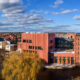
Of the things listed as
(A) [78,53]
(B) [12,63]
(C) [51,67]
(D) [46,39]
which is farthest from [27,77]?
(A) [78,53]

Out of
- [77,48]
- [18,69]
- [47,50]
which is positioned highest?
[77,48]

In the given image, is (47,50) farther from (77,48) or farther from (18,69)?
(18,69)

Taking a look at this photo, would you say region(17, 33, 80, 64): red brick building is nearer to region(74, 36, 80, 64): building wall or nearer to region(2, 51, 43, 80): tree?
region(74, 36, 80, 64): building wall

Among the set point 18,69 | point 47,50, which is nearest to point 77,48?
point 47,50

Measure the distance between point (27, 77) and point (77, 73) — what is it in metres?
19.4

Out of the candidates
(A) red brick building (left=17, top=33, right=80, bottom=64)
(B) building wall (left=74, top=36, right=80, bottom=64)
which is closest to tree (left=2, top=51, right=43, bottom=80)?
(A) red brick building (left=17, top=33, right=80, bottom=64)

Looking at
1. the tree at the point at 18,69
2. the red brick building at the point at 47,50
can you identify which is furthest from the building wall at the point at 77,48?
the tree at the point at 18,69

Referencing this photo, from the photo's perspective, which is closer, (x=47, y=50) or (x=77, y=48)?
(x=77, y=48)

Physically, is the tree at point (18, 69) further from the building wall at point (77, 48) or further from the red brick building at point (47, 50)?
the building wall at point (77, 48)

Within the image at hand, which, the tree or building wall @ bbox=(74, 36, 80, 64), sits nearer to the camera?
the tree

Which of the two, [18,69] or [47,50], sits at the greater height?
[47,50]

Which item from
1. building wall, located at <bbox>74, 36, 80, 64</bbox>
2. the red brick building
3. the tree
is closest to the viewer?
the tree

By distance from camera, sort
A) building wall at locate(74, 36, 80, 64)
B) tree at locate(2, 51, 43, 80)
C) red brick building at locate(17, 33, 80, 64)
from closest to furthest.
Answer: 1. tree at locate(2, 51, 43, 80)
2. building wall at locate(74, 36, 80, 64)
3. red brick building at locate(17, 33, 80, 64)

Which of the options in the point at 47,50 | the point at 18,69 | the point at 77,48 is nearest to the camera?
the point at 18,69
